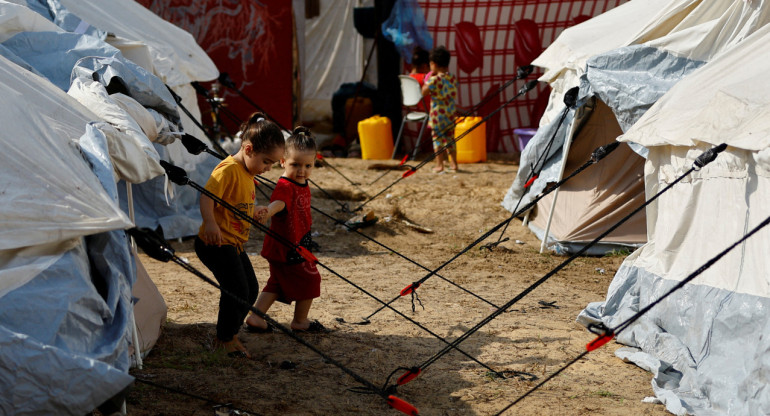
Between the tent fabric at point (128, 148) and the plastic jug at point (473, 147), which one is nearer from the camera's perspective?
the tent fabric at point (128, 148)

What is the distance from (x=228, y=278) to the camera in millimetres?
3988

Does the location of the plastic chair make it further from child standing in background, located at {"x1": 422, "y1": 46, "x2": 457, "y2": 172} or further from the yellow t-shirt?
the yellow t-shirt

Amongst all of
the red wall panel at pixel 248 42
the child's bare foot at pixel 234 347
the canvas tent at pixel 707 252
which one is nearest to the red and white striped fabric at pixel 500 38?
the red wall panel at pixel 248 42

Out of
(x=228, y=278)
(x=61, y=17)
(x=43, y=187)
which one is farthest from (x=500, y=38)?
(x=43, y=187)

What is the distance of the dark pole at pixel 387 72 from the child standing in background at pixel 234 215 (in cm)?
729

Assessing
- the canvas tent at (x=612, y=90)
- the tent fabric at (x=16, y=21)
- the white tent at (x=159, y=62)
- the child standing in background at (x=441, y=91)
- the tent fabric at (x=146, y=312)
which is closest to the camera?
the tent fabric at (x=146, y=312)

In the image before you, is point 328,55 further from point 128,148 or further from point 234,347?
point 128,148

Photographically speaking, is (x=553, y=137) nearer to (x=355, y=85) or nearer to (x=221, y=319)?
(x=221, y=319)

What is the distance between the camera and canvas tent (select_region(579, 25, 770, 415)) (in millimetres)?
3615

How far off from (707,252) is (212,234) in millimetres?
2492

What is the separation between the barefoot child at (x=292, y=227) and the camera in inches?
169

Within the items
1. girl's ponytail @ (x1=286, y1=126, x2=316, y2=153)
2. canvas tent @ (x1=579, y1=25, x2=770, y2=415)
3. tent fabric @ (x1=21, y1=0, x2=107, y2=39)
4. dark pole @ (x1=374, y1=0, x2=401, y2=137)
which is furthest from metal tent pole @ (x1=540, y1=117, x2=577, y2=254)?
dark pole @ (x1=374, y1=0, x2=401, y2=137)

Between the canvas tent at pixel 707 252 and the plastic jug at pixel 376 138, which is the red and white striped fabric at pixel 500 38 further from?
the canvas tent at pixel 707 252

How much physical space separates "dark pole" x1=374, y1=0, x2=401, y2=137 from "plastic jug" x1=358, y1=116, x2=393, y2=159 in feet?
1.12
